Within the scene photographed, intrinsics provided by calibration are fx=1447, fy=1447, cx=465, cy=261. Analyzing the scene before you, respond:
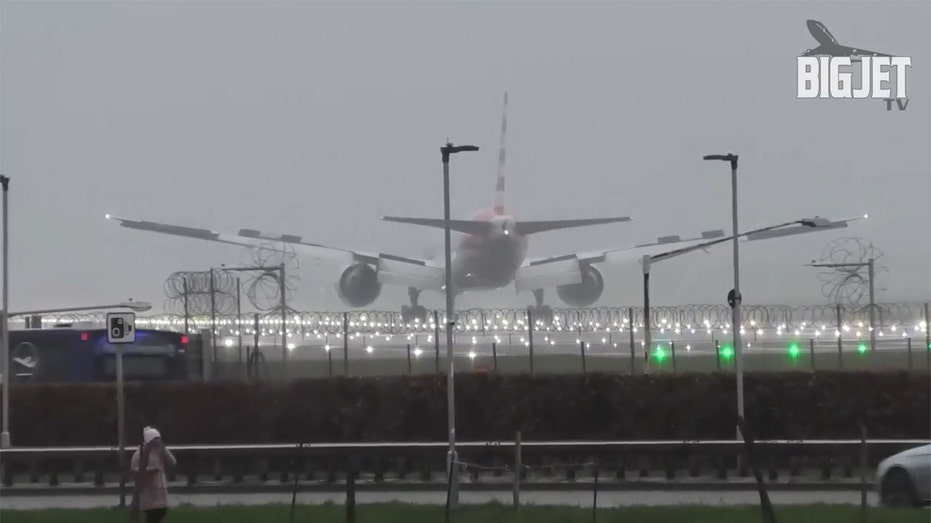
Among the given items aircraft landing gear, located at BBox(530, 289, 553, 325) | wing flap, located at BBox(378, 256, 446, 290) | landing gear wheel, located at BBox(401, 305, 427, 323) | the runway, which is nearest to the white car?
the runway

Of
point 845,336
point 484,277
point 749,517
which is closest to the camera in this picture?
point 749,517

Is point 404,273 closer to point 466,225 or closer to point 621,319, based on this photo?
point 466,225

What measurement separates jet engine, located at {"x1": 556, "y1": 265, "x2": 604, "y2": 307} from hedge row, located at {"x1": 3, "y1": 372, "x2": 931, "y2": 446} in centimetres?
3508

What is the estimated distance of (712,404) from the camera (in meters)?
32.9

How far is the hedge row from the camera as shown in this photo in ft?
106

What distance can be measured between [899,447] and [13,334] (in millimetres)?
22966

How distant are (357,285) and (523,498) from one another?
41956 millimetres

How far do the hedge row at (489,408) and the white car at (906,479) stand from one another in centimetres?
1145

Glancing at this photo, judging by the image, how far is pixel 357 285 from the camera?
64.7 metres

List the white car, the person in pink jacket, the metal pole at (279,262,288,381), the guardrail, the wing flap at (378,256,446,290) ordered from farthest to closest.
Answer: the wing flap at (378,256,446,290) < the metal pole at (279,262,288,381) < the guardrail < the white car < the person in pink jacket

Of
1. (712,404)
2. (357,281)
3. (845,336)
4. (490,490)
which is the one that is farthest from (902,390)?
(357,281)

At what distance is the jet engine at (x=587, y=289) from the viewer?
6831 centimetres

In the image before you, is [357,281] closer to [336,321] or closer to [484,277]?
[484,277]

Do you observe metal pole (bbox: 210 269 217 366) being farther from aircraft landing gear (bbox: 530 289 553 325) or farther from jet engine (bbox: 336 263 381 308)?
jet engine (bbox: 336 263 381 308)
